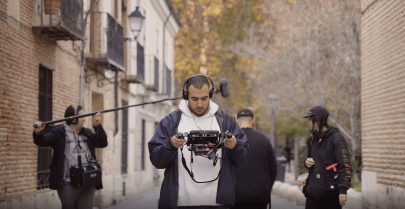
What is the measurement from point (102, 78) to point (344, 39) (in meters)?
7.59

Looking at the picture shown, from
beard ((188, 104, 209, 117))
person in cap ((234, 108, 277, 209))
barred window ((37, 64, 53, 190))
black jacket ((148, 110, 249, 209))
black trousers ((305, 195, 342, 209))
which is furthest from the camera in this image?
barred window ((37, 64, 53, 190))

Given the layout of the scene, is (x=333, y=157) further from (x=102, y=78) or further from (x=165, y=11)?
(x=165, y=11)

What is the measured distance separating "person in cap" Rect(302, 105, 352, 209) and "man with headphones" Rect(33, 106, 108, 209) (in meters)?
2.63

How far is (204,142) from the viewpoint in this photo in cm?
444

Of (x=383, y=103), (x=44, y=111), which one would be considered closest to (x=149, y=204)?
(x=44, y=111)

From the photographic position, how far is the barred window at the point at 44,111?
37.6 ft

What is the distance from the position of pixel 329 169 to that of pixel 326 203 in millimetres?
370

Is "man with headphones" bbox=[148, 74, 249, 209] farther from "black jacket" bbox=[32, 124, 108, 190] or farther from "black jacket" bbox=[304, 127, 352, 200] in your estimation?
"black jacket" bbox=[32, 124, 108, 190]

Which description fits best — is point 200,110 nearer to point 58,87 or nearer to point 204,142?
point 204,142

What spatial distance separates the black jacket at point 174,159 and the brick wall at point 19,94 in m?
5.40

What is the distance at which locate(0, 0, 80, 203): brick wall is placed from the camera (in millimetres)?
9617

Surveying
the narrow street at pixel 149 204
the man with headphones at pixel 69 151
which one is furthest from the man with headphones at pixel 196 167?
the narrow street at pixel 149 204

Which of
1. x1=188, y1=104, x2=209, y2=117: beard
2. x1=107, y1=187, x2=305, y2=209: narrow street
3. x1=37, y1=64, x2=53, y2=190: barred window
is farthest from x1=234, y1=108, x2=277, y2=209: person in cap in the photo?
x1=107, y1=187, x2=305, y2=209: narrow street

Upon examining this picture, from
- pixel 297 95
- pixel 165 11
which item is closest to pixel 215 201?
pixel 297 95
